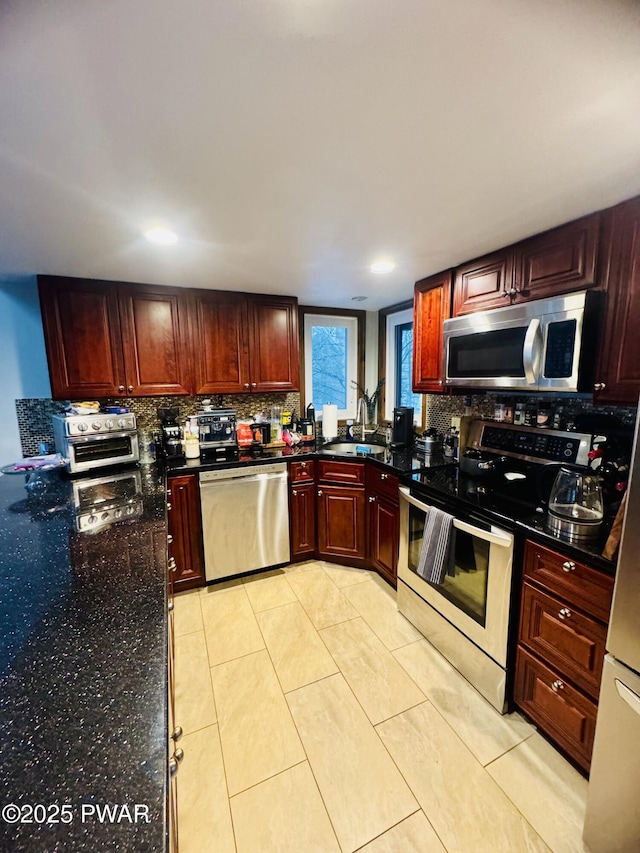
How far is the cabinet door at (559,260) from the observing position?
147 centimetres

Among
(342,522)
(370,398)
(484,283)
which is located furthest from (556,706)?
(370,398)

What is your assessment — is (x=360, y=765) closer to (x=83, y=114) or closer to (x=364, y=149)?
(x=364, y=149)

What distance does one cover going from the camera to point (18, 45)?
2.38ft

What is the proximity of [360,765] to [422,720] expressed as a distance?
0.35m

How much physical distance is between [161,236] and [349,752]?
2.45 meters

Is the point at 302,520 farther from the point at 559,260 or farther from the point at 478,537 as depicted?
the point at 559,260

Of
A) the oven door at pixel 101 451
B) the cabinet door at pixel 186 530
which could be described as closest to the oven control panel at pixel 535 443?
the cabinet door at pixel 186 530

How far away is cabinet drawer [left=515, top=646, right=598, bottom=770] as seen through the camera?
1.28 meters

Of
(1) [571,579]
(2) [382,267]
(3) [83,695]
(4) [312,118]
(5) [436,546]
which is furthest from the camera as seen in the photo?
(2) [382,267]

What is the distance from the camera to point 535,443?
180 centimetres

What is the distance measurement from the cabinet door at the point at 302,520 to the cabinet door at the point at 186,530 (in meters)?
0.70

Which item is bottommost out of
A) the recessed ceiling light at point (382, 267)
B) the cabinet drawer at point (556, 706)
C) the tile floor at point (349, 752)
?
the tile floor at point (349, 752)

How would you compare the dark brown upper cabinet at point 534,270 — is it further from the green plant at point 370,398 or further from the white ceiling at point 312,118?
the green plant at point 370,398

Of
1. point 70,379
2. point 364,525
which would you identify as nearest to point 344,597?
point 364,525
